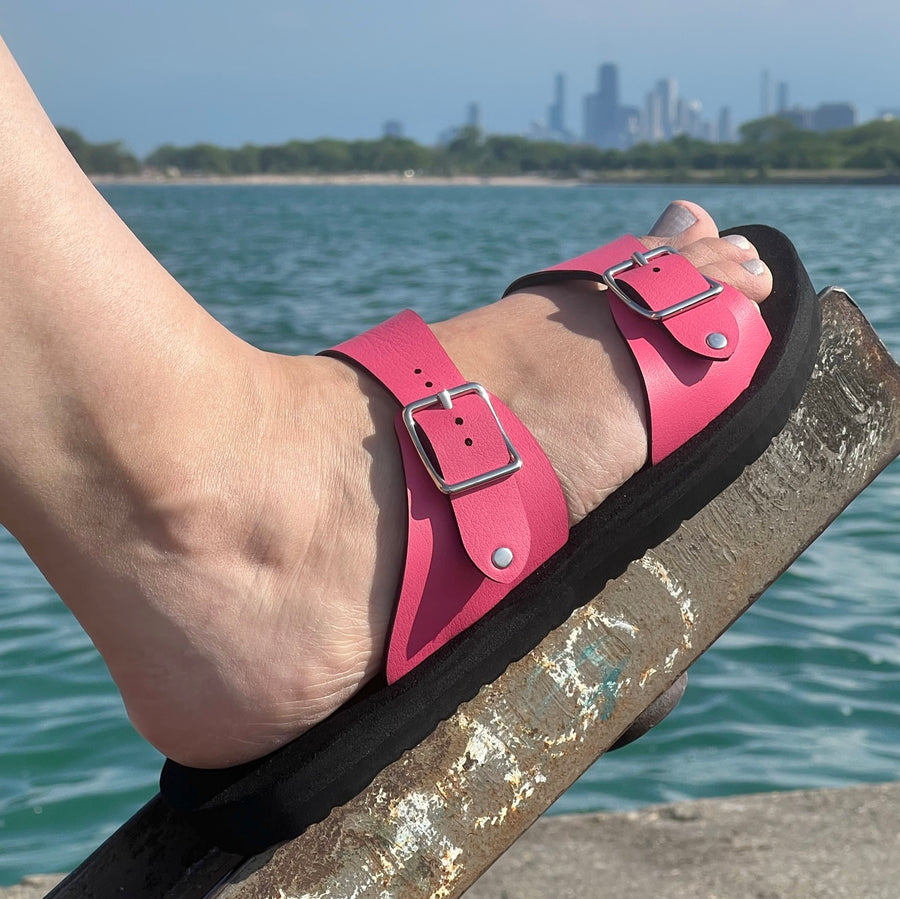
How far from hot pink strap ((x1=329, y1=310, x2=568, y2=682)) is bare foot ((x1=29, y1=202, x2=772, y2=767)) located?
3 centimetres

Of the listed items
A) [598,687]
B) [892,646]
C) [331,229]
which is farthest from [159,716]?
[331,229]

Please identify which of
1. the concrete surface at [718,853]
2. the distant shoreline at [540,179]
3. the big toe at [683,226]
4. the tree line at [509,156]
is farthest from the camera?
the tree line at [509,156]

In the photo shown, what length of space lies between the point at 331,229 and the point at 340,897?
30.0 meters

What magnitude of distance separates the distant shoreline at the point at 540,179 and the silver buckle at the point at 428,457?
60273 millimetres

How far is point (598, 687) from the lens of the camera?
3.01 feet

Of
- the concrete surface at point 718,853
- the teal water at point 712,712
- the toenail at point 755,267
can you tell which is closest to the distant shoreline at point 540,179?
the teal water at point 712,712

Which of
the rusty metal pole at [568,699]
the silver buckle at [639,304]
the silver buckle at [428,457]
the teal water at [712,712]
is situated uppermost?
the silver buckle at [639,304]

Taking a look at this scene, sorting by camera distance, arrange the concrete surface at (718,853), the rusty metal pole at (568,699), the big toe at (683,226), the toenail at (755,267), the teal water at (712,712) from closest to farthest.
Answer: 1. the rusty metal pole at (568,699)
2. the toenail at (755,267)
3. the big toe at (683,226)
4. the concrete surface at (718,853)
5. the teal water at (712,712)

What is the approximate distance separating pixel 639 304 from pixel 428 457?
247 mm

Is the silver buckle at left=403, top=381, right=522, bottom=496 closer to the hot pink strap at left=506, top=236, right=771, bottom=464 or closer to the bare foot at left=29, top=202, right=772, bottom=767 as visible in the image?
the bare foot at left=29, top=202, right=772, bottom=767

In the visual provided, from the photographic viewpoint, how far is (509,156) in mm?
90812

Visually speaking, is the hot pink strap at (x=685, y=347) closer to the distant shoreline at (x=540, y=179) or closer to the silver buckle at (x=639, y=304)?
the silver buckle at (x=639, y=304)

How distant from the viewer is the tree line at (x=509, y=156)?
219ft

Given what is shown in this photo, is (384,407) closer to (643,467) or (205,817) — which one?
(643,467)
